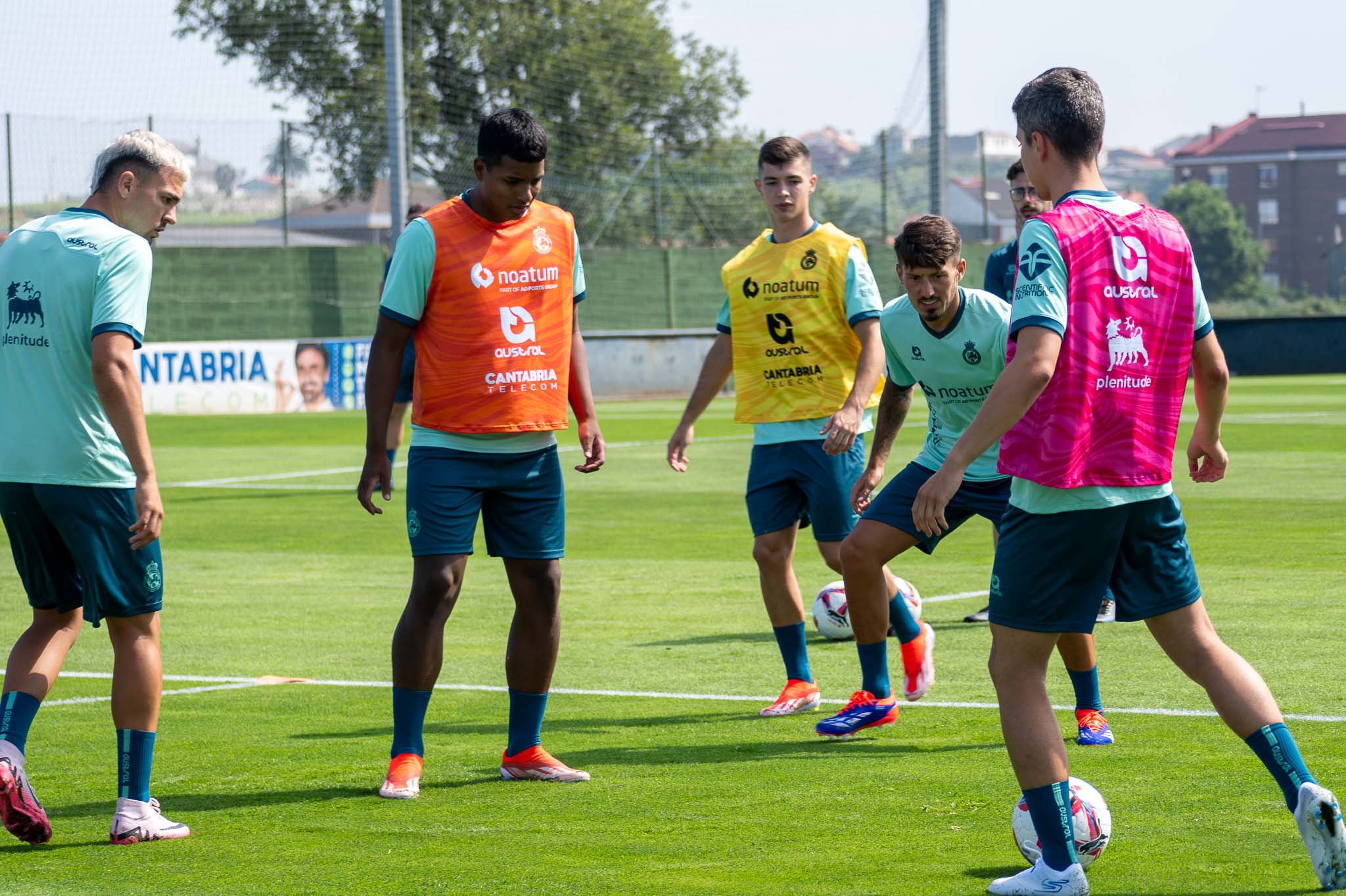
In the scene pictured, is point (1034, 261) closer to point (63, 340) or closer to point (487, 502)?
point (487, 502)

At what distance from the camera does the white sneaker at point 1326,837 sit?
4430 mm

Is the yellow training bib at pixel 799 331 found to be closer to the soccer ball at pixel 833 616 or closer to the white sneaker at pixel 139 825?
the soccer ball at pixel 833 616

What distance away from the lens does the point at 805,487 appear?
7609 mm

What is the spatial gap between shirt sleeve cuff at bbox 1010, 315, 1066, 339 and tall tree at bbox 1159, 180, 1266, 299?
112850 millimetres

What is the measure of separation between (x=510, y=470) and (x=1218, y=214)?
395 feet

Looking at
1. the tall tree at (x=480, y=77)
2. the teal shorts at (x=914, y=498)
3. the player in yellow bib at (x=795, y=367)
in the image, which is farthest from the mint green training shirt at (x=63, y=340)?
the tall tree at (x=480, y=77)

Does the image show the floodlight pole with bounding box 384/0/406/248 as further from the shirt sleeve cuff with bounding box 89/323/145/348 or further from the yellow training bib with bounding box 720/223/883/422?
the shirt sleeve cuff with bounding box 89/323/145/348

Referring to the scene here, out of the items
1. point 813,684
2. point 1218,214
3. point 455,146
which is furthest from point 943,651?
A: point 1218,214

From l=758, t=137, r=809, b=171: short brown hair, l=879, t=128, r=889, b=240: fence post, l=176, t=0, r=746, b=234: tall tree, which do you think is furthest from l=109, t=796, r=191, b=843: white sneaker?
l=879, t=128, r=889, b=240: fence post

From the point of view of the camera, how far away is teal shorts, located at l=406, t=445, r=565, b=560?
6102mm

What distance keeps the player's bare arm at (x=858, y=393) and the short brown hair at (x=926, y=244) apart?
863 mm

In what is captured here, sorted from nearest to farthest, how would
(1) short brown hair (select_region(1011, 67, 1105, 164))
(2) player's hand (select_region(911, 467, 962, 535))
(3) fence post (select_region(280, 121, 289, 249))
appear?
(2) player's hand (select_region(911, 467, 962, 535)) → (1) short brown hair (select_region(1011, 67, 1105, 164)) → (3) fence post (select_region(280, 121, 289, 249))

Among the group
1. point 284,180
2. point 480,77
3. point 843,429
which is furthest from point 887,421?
point 480,77

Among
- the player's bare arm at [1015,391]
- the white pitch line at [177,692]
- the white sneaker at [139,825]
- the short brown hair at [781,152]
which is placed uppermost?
the short brown hair at [781,152]
